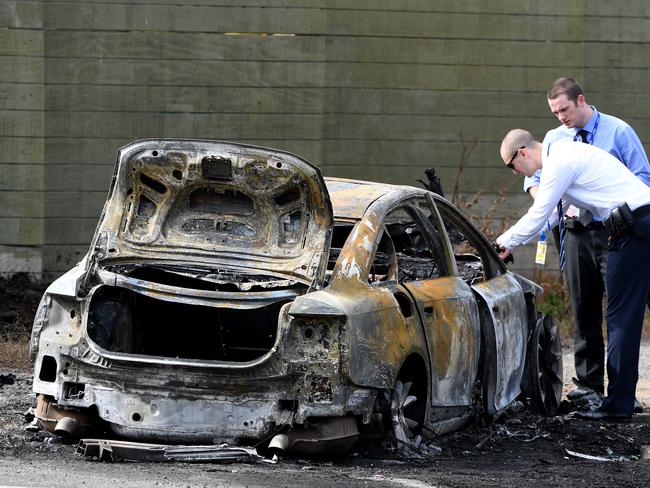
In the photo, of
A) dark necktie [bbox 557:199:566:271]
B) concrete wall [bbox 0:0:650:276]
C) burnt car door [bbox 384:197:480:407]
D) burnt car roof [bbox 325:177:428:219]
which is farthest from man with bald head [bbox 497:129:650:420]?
concrete wall [bbox 0:0:650:276]

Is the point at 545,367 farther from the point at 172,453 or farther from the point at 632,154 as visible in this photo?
the point at 172,453

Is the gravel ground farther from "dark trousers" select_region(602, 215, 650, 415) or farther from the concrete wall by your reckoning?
the concrete wall

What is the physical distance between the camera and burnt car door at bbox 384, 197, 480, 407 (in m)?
7.20

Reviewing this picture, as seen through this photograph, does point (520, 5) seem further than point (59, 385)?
Yes

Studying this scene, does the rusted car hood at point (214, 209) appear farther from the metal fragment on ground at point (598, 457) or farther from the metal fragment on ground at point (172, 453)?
the metal fragment on ground at point (598, 457)

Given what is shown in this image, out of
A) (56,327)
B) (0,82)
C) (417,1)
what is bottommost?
(56,327)

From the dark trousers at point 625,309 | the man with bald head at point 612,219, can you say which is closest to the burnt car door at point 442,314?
the man with bald head at point 612,219

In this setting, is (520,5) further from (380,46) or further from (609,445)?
(609,445)

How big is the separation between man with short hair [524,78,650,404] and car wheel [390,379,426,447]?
8.06ft

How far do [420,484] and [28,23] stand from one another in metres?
8.58

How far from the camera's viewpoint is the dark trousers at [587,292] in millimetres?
9109

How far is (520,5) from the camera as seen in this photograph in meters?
14.4

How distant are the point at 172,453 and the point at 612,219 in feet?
11.2

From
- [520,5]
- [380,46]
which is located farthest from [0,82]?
[520,5]
